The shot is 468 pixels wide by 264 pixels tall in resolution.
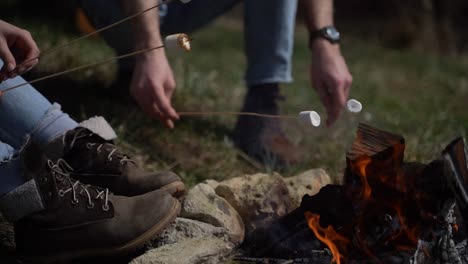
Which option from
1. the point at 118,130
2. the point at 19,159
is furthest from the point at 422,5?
the point at 19,159

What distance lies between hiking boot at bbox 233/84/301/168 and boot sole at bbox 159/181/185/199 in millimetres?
664

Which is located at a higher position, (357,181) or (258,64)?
(357,181)

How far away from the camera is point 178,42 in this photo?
5.16 ft

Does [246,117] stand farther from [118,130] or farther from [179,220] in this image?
[179,220]

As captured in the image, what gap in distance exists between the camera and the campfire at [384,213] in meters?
1.42

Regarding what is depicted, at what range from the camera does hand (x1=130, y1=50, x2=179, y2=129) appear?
186 cm

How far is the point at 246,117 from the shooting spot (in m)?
2.66

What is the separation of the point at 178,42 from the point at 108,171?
399mm

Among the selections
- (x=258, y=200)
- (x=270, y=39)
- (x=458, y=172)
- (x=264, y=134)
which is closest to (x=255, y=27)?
(x=270, y=39)

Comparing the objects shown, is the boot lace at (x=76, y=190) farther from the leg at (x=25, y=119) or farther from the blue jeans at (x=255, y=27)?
the blue jeans at (x=255, y=27)

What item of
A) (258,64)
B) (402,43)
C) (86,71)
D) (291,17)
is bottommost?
(402,43)

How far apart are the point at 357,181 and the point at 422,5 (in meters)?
5.97

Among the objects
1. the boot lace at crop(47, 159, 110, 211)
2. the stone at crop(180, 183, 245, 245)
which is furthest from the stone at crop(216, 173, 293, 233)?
the boot lace at crop(47, 159, 110, 211)

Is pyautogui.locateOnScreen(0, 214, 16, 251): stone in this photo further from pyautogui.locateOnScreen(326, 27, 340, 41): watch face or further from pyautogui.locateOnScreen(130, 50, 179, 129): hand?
pyautogui.locateOnScreen(326, 27, 340, 41): watch face
